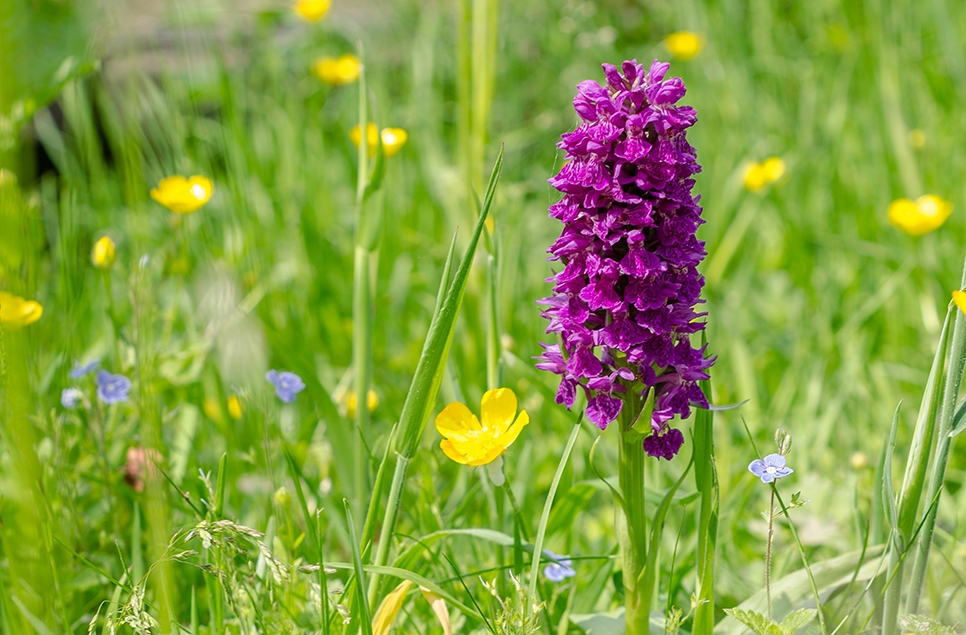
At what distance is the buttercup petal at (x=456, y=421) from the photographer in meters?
1.21

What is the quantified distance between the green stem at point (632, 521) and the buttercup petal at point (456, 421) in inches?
9.3

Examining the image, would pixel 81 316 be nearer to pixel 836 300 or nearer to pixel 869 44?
pixel 836 300

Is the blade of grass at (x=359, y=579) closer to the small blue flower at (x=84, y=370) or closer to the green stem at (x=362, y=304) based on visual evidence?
the green stem at (x=362, y=304)

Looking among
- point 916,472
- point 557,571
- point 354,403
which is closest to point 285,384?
point 354,403

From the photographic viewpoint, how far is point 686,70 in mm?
3744

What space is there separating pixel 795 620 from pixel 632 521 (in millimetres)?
230

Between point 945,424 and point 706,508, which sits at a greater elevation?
point 945,424

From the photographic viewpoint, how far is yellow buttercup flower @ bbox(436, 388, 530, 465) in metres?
1.15

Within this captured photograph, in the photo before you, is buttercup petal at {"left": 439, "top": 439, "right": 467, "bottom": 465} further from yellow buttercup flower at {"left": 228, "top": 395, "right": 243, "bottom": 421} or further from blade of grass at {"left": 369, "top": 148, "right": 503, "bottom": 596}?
yellow buttercup flower at {"left": 228, "top": 395, "right": 243, "bottom": 421}

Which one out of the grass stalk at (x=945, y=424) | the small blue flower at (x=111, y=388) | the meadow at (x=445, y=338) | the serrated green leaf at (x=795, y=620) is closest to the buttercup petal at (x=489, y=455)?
the meadow at (x=445, y=338)

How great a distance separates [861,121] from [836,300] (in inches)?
47.7

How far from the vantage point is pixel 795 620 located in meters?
1.06

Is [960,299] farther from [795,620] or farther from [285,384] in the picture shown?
[285,384]

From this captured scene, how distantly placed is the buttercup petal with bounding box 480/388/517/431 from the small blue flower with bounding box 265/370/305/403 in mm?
527
